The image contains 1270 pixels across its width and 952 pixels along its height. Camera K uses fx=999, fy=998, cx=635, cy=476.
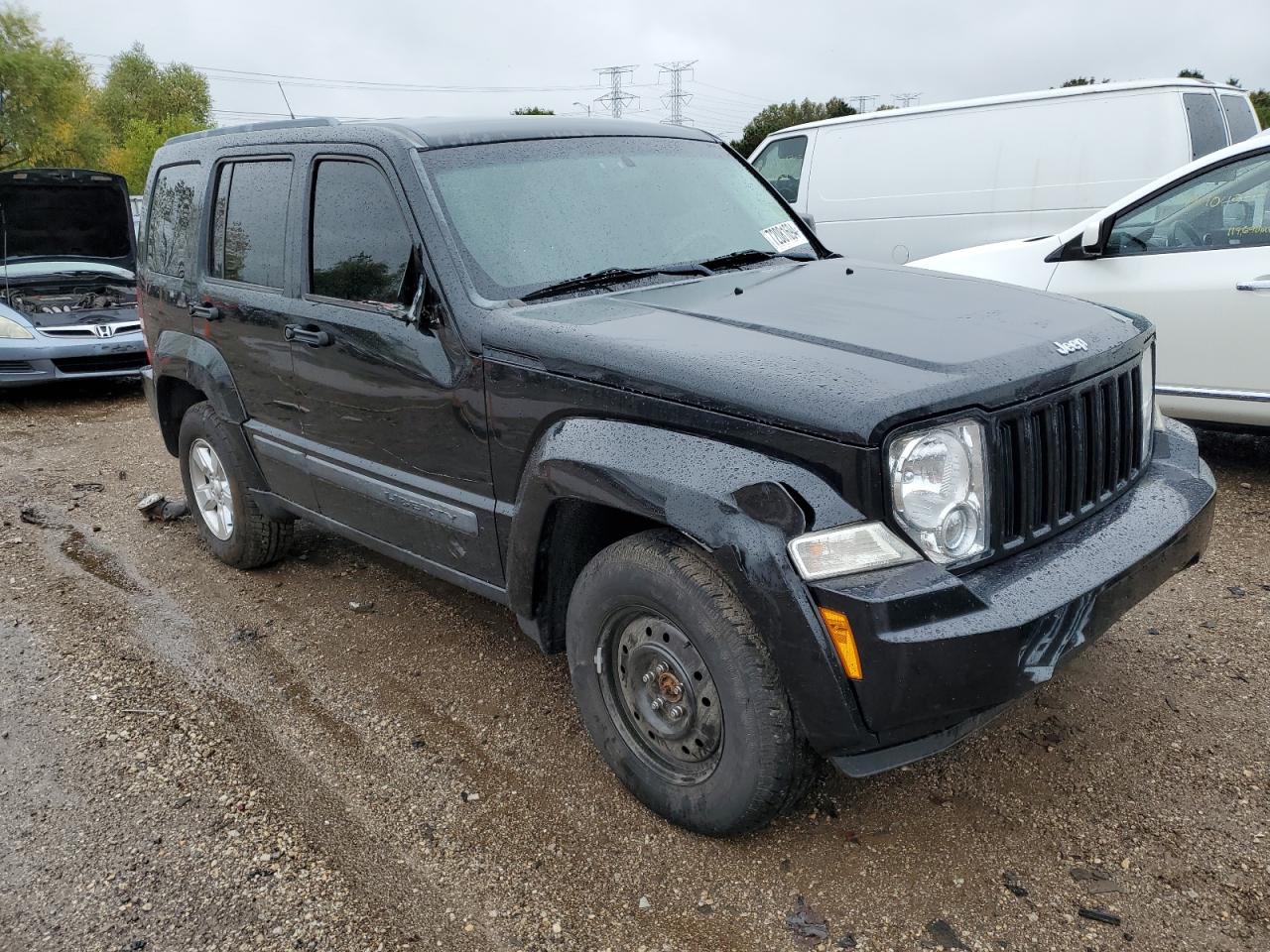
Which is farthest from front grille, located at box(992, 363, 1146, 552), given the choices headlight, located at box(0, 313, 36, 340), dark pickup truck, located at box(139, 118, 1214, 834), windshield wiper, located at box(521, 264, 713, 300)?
headlight, located at box(0, 313, 36, 340)

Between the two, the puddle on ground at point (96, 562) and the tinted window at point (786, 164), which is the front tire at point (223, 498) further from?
the tinted window at point (786, 164)

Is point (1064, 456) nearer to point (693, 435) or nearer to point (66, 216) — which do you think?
point (693, 435)

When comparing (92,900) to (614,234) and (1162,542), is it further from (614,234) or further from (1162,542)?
(1162,542)

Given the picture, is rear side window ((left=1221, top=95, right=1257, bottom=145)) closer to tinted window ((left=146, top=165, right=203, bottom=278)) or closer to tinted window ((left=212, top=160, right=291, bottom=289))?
tinted window ((left=212, top=160, right=291, bottom=289))

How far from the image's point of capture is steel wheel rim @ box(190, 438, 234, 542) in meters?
4.72

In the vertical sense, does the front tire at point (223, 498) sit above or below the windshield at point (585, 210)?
below

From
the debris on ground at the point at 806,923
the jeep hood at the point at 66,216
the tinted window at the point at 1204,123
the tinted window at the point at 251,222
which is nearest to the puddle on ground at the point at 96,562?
the tinted window at the point at 251,222

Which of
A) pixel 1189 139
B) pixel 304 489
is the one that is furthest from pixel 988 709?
pixel 1189 139

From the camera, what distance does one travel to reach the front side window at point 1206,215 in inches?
198

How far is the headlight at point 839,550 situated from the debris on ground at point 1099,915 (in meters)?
1.02

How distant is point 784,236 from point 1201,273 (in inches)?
102

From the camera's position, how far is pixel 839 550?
2.24 metres

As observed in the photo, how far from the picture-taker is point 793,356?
247cm

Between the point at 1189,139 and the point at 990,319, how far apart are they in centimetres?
662
